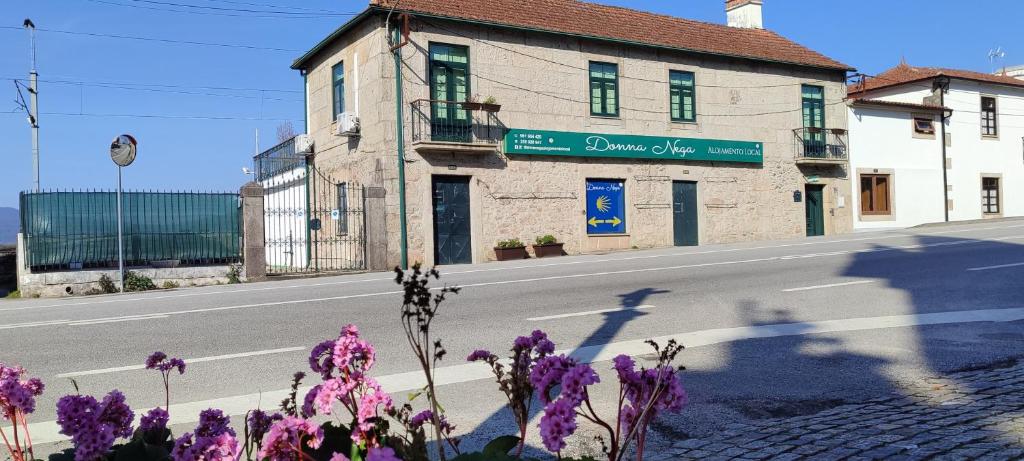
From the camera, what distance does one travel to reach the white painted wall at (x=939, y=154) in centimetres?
3150

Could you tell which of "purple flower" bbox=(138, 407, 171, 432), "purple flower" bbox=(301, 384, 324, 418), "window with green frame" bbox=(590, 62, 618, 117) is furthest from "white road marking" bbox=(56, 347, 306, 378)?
"window with green frame" bbox=(590, 62, 618, 117)

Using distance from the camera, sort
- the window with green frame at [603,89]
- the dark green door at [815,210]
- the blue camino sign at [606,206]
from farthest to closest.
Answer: the dark green door at [815,210], the window with green frame at [603,89], the blue camino sign at [606,206]

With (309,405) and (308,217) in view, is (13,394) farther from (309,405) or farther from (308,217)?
(308,217)

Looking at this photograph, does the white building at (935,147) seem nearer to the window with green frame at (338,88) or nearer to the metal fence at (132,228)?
the window with green frame at (338,88)

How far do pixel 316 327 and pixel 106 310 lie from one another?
458cm

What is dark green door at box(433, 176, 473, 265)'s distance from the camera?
21.5 m

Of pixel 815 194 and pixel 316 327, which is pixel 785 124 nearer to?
pixel 815 194

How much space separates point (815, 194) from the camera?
3000 cm

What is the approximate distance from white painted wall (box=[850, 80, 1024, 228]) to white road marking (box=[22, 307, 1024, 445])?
23.8 metres

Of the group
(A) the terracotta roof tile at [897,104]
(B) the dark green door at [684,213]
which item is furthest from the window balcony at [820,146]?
(B) the dark green door at [684,213]

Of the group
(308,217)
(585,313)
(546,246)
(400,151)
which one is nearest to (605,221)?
(546,246)

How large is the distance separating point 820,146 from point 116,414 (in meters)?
30.5

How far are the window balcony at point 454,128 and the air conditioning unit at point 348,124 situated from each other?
6.73 ft

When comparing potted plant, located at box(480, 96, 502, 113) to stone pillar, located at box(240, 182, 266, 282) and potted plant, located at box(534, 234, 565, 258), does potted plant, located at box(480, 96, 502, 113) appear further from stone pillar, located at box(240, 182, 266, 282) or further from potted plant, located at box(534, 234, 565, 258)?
stone pillar, located at box(240, 182, 266, 282)
